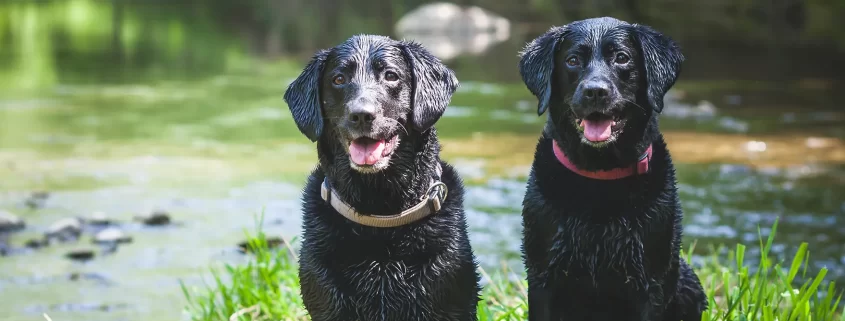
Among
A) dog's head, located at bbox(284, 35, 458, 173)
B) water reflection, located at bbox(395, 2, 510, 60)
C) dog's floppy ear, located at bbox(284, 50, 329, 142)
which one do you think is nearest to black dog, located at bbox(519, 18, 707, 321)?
dog's head, located at bbox(284, 35, 458, 173)

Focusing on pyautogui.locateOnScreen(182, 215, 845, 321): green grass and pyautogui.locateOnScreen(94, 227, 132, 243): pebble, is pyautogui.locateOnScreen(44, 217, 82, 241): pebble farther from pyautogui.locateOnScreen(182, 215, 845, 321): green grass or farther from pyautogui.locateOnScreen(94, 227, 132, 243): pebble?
pyautogui.locateOnScreen(182, 215, 845, 321): green grass

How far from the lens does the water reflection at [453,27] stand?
31.2 meters

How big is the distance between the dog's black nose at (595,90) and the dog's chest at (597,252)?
23.0 inches

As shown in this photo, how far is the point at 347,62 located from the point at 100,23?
3382 cm

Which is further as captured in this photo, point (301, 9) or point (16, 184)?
point (301, 9)

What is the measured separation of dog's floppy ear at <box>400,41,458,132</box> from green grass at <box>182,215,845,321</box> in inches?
59.5

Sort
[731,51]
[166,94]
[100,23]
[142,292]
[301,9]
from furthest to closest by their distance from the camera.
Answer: [301,9] → [100,23] → [731,51] → [166,94] → [142,292]

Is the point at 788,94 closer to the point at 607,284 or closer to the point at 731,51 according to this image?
the point at 731,51

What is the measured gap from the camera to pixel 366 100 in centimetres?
402

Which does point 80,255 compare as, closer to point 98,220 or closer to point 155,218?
point 98,220

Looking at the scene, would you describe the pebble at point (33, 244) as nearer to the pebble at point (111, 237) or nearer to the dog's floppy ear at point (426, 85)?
the pebble at point (111, 237)

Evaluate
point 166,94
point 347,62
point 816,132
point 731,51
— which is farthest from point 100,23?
point 347,62

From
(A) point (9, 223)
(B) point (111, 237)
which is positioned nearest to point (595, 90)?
(B) point (111, 237)

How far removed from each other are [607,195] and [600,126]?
34 centimetres
